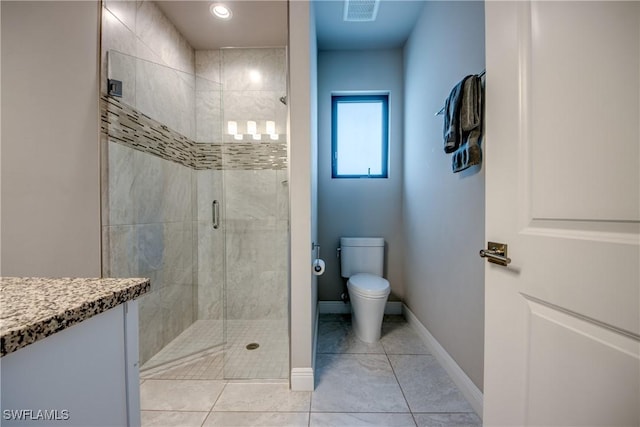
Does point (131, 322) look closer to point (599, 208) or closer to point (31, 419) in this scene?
point (31, 419)

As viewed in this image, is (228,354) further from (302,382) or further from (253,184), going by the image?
(253,184)

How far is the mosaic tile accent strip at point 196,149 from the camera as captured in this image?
1.66 meters

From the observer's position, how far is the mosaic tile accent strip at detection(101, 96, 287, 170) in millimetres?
1655

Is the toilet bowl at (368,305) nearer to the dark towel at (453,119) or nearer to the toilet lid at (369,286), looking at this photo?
the toilet lid at (369,286)

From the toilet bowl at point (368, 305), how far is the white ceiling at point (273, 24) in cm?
223

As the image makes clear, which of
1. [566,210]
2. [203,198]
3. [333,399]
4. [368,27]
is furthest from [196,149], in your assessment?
[566,210]

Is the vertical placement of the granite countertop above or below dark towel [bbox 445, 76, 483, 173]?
below

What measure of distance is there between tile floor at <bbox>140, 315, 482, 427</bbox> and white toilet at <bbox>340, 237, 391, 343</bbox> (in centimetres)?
26

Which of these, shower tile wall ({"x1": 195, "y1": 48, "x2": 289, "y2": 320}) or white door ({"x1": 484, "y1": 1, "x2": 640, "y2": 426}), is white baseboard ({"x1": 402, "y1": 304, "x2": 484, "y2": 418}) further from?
shower tile wall ({"x1": 195, "y1": 48, "x2": 289, "y2": 320})

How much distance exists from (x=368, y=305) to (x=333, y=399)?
2.38ft

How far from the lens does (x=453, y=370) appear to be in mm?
1507

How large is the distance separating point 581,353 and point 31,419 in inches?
42.3

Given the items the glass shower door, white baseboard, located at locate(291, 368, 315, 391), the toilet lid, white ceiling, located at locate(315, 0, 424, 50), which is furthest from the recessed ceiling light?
white baseboard, located at locate(291, 368, 315, 391)

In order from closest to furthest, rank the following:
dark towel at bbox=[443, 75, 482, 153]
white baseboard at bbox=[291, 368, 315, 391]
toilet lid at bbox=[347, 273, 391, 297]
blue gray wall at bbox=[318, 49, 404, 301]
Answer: dark towel at bbox=[443, 75, 482, 153]
white baseboard at bbox=[291, 368, 315, 391]
toilet lid at bbox=[347, 273, 391, 297]
blue gray wall at bbox=[318, 49, 404, 301]
